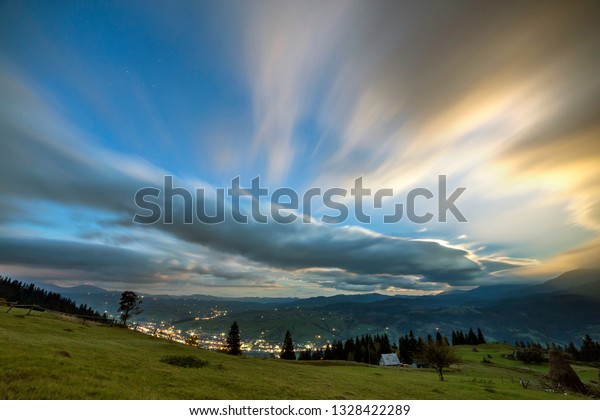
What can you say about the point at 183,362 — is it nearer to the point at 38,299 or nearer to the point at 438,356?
the point at 438,356

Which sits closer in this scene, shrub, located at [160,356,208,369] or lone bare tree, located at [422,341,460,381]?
shrub, located at [160,356,208,369]

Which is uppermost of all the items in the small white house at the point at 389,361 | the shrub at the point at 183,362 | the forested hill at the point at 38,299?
the shrub at the point at 183,362

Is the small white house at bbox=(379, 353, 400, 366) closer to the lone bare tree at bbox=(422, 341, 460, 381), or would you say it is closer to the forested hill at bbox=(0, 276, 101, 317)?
the lone bare tree at bbox=(422, 341, 460, 381)

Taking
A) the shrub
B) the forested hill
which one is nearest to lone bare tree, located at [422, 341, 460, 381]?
the shrub

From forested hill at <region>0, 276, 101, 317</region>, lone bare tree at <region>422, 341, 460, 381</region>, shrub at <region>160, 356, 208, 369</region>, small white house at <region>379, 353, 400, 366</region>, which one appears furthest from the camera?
forested hill at <region>0, 276, 101, 317</region>

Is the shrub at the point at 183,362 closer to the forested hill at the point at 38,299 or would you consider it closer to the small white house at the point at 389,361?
the small white house at the point at 389,361

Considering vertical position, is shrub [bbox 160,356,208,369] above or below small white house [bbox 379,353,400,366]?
above

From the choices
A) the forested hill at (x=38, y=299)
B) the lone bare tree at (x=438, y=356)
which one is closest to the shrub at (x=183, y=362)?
the lone bare tree at (x=438, y=356)

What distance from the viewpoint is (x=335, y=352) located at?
480 ft

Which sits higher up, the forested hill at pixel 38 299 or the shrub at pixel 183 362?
the shrub at pixel 183 362

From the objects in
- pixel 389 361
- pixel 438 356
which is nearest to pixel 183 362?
pixel 438 356

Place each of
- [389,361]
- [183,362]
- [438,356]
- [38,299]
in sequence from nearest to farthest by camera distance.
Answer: [183,362] < [438,356] < [389,361] < [38,299]
